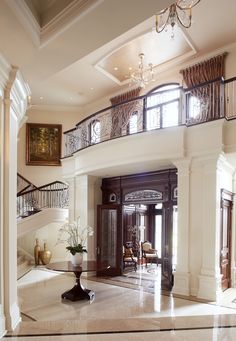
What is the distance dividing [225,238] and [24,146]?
9527 mm

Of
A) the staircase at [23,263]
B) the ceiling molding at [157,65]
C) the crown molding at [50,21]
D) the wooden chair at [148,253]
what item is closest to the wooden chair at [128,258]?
the wooden chair at [148,253]

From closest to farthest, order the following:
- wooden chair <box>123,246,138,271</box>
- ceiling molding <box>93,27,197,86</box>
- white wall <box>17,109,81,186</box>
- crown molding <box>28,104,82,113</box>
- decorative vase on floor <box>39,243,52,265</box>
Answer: ceiling molding <box>93,27,197,86</box> → wooden chair <box>123,246,138,271</box> → decorative vase on floor <box>39,243,52,265</box> → white wall <box>17,109,81,186</box> → crown molding <box>28,104,82,113</box>

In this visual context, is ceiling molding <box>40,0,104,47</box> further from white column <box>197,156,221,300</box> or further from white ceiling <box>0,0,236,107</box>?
white column <box>197,156,221,300</box>

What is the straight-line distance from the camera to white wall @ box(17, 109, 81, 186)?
1380cm

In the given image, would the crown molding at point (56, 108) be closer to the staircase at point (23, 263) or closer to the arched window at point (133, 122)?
the arched window at point (133, 122)

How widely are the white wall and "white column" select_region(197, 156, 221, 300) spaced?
26.9ft

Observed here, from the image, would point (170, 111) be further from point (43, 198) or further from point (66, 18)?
point (43, 198)

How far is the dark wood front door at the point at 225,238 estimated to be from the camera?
7.52 metres

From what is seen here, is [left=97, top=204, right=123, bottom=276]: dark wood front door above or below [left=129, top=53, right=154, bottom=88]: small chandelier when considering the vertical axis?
below

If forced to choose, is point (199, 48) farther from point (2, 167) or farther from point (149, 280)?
point (2, 167)

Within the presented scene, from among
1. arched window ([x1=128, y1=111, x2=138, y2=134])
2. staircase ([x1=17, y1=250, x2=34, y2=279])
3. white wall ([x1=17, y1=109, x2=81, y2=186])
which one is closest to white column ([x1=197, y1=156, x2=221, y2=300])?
arched window ([x1=128, y1=111, x2=138, y2=134])

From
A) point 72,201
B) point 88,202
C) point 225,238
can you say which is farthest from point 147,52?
point 225,238

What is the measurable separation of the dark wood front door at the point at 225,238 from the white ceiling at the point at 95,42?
4.39 metres

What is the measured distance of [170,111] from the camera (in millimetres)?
8375
